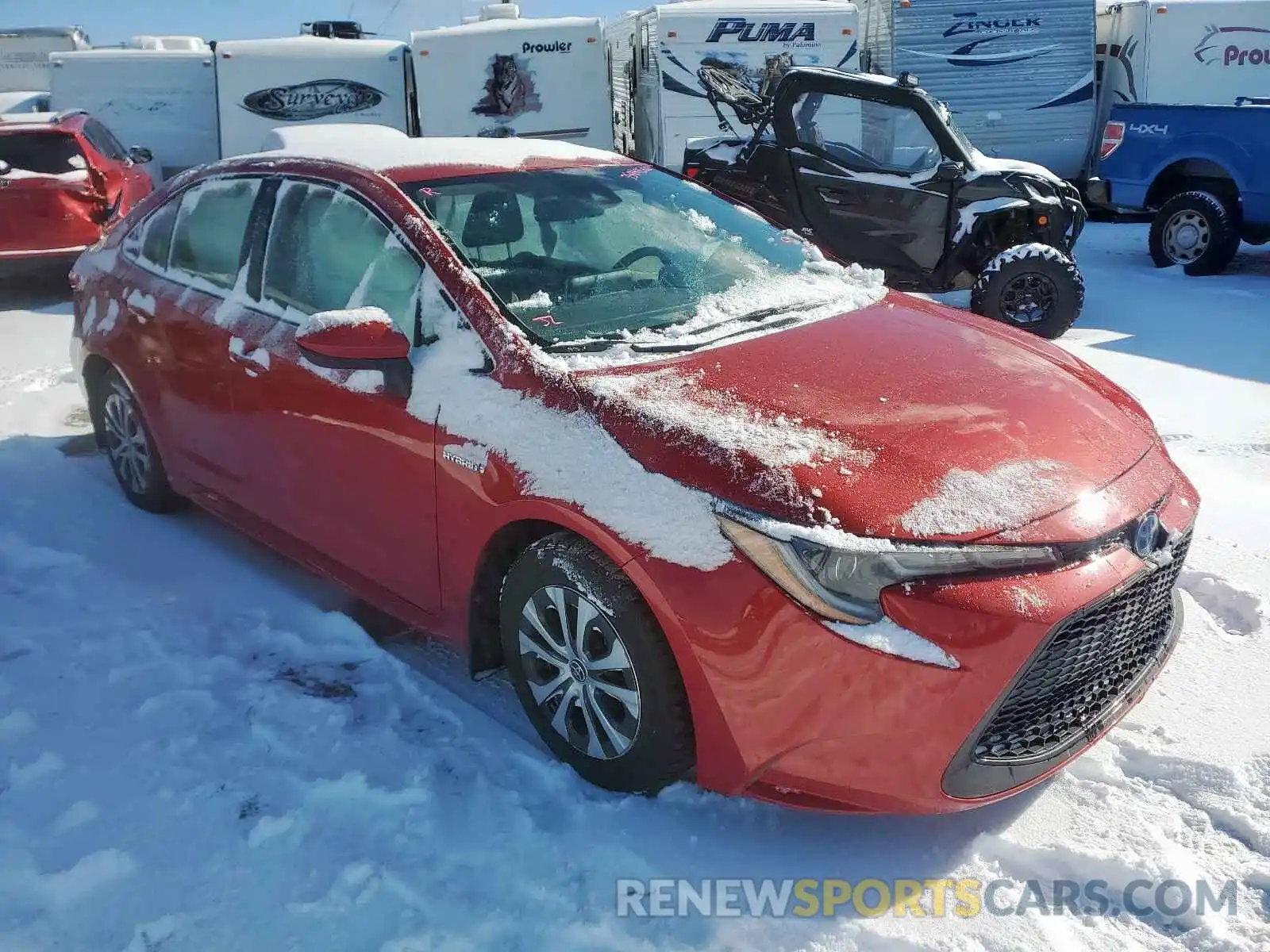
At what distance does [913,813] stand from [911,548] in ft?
1.99

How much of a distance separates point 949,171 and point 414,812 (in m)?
6.58

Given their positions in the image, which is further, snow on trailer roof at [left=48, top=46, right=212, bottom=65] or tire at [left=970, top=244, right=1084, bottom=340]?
snow on trailer roof at [left=48, top=46, right=212, bottom=65]

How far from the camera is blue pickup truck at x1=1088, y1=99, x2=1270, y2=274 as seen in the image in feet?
30.6

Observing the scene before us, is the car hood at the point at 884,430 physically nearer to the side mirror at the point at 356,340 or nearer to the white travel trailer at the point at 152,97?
the side mirror at the point at 356,340

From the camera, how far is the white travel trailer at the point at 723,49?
12.9 m

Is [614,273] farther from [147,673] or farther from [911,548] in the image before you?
[147,673]

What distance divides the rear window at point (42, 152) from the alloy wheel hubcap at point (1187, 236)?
32.0 ft

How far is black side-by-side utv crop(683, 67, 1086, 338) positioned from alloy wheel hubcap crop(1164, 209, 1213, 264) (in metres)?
2.19

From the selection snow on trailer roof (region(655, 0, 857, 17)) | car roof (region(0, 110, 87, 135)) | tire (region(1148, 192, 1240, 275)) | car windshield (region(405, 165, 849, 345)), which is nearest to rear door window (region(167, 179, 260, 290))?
car windshield (region(405, 165, 849, 345))

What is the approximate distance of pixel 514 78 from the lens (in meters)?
13.4

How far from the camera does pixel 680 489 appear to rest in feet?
7.73

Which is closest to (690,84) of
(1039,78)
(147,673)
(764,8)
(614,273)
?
(764,8)

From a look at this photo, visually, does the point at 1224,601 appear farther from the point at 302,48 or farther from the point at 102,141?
the point at 302,48

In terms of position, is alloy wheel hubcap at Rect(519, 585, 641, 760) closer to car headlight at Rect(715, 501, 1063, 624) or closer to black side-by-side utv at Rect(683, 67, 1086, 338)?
Answer: car headlight at Rect(715, 501, 1063, 624)
